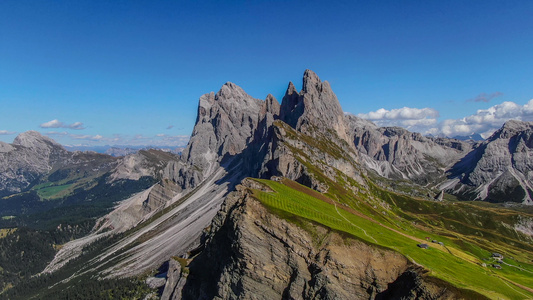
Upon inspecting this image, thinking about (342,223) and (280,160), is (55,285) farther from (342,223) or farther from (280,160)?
(342,223)

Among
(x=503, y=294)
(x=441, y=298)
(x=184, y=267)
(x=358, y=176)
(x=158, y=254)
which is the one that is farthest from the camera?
(x=358, y=176)

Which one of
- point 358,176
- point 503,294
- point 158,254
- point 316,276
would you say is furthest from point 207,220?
point 503,294

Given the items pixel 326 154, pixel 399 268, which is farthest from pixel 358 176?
pixel 399 268

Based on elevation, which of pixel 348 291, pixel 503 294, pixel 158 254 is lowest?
pixel 158 254

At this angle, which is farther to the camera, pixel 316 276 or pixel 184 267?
pixel 184 267

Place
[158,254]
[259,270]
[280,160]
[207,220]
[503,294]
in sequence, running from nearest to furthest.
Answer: [503,294], [259,270], [280,160], [158,254], [207,220]

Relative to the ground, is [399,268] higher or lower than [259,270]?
higher

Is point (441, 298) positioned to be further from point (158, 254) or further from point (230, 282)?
point (158, 254)
